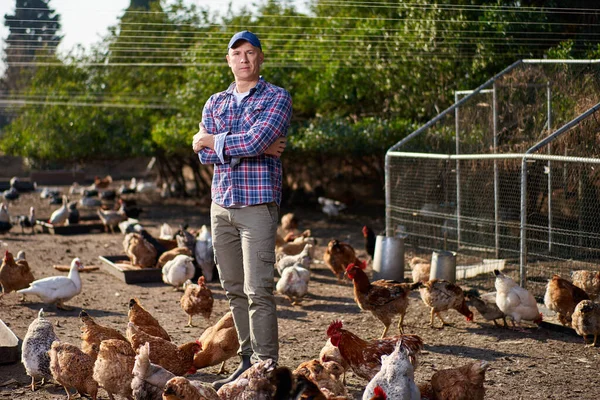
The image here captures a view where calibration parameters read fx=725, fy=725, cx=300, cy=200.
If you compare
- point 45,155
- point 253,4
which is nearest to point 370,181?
point 253,4

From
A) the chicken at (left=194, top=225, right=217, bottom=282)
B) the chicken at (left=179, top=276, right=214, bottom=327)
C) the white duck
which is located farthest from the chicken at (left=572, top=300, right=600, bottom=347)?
the white duck

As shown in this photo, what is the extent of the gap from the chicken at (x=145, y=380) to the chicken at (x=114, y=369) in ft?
0.80

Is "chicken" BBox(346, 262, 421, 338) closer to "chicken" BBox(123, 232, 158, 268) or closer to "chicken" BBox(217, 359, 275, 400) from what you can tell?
"chicken" BBox(217, 359, 275, 400)

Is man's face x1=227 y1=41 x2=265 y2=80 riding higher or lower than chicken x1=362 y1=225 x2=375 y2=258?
higher

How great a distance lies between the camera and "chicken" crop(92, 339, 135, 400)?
195 inches

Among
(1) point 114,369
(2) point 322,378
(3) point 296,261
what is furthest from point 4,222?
(2) point 322,378

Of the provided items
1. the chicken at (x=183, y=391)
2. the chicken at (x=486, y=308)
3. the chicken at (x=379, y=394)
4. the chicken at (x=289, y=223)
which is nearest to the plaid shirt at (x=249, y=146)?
the chicken at (x=183, y=391)

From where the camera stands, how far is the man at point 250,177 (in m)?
4.73

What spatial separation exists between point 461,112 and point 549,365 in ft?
19.5

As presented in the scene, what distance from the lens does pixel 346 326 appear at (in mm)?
7730

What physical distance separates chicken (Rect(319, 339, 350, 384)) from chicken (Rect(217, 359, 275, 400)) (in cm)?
83

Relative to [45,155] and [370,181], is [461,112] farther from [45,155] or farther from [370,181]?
[45,155]

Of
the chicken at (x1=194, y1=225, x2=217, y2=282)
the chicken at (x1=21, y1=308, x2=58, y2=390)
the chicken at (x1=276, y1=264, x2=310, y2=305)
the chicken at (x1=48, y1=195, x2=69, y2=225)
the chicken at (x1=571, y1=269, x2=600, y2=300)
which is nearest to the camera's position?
the chicken at (x1=21, y1=308, x2=58, y2=390)

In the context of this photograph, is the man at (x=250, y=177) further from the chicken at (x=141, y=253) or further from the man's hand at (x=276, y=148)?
the chicken at (x=141, y=253)
